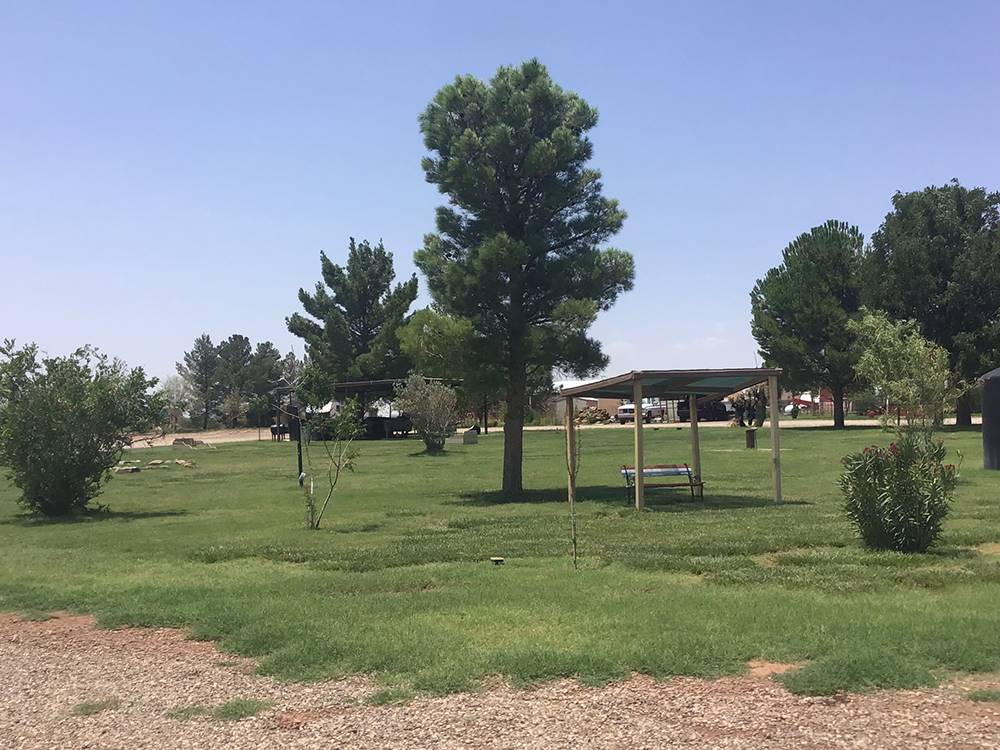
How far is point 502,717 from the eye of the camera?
482cm

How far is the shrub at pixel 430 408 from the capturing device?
38.8 m

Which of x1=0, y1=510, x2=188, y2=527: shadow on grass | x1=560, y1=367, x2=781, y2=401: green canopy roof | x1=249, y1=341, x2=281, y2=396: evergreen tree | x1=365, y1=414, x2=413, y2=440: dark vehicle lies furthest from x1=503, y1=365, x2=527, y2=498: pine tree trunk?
x1=249, y1=341, x2=281, y2=396: evergreen tree

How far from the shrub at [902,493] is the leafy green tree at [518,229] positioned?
8817mm

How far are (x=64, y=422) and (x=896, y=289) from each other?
3993 centimetres

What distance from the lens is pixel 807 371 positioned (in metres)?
49.9

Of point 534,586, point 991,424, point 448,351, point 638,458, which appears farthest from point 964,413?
point 534,586

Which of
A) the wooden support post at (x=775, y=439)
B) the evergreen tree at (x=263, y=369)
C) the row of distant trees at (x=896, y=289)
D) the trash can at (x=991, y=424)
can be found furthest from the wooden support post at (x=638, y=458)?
the evergreen tree at (x=263, y=369)

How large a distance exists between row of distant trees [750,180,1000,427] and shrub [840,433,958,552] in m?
32.8

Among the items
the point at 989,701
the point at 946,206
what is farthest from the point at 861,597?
the point at 946,206

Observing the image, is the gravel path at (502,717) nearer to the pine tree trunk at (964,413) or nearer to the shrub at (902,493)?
the shrub at (902,493)

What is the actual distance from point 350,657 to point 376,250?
63.9m

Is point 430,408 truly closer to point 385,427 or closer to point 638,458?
point 385,427

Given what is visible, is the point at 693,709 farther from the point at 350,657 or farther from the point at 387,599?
the point at 387,599

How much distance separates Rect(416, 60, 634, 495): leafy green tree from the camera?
18.5 m
